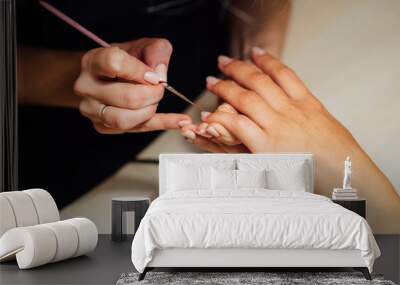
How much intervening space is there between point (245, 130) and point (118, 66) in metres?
1.60

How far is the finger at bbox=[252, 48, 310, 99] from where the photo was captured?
24.5 ft

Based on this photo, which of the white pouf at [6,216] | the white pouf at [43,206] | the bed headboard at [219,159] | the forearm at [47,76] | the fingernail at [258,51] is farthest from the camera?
the forearm at [47,76]

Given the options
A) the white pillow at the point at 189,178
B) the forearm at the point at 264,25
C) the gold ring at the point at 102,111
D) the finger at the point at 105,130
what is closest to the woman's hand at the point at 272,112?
the forearm at the point at 264,25

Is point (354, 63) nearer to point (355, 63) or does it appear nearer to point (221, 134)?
point (355, 63)

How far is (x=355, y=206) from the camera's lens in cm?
675

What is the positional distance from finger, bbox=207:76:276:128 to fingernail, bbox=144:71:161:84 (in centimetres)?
58

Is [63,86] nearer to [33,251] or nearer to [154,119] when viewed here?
[154,119]

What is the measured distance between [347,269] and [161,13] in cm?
364

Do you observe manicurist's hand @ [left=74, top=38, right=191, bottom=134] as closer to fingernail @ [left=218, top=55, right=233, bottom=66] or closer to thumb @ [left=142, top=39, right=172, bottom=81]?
thumb @ [left=142, top=39, right=172, bottom=81]

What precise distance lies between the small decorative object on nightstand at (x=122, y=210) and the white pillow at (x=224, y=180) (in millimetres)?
789

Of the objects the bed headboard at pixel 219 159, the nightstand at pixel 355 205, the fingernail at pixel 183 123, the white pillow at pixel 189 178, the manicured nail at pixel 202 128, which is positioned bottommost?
the nightstand at pixel 355 205

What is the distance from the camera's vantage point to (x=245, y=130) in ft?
24.4

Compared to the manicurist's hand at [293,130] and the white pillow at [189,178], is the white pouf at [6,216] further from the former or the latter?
the manicurist's hand at [293,130]

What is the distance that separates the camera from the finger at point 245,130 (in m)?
7.42
